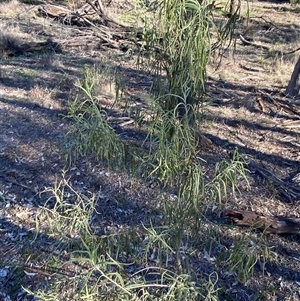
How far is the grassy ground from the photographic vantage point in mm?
2416

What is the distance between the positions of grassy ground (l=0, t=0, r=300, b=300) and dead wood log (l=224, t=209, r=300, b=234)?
0.08m

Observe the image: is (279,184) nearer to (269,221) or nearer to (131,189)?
(269,221)

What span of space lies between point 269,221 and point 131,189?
4.46 feet

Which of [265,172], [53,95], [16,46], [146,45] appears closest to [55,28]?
[16,46]

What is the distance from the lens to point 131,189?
5102 mm

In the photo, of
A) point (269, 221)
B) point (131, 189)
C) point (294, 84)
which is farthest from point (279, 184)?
point (294, 84)

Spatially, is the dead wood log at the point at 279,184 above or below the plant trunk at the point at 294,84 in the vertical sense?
above

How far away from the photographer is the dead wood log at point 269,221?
4.57m

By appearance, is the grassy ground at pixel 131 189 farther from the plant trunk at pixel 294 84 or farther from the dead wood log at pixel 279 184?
the plant trunk at pixel 294 84

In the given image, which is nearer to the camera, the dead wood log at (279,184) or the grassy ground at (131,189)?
the grassy ground at (131,189)

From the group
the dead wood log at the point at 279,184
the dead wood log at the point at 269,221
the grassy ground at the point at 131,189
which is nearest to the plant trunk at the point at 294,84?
the grassy ground at the point at 131,189

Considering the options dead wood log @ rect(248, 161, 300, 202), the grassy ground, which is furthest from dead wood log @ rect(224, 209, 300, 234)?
dead wood log @ rect(248, 161, 300, 202)

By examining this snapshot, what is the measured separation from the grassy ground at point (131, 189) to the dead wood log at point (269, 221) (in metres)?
0.08

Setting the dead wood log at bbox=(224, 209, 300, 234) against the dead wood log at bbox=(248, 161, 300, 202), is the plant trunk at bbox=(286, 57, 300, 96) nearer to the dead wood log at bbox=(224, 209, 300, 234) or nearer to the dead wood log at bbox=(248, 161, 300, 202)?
the dead wood log at bbox=(248, 161, 300, 202)
